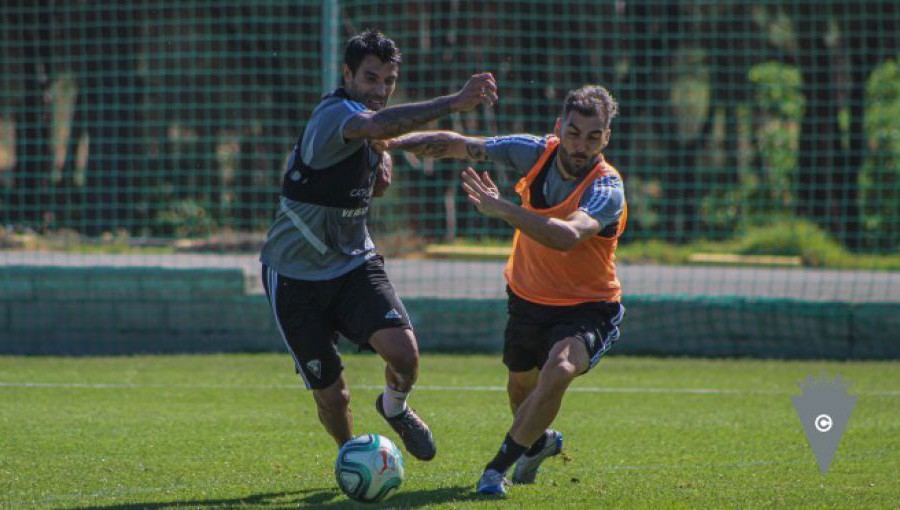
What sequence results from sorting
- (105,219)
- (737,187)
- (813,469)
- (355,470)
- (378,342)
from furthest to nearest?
(737,187) < (105,219) < (813,469) < (378,342) < (355,470)

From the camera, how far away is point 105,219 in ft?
49.4

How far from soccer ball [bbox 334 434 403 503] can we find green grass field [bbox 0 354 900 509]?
146mm

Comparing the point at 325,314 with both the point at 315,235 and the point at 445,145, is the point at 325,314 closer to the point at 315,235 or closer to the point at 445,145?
the point at 315,235

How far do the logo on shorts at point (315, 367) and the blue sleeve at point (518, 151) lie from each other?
141cm

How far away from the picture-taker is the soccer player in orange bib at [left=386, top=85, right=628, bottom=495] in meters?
5.94

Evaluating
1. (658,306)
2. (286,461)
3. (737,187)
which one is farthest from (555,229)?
(737,187)

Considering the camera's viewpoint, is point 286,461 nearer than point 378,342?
No

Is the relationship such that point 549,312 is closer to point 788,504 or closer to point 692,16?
point 788,504

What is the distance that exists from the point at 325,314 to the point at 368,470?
37.3 inches

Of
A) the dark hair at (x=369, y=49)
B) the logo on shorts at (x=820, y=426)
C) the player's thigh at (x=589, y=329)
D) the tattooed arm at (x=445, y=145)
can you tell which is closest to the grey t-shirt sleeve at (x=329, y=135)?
the dark hair at (x=369, y=49)

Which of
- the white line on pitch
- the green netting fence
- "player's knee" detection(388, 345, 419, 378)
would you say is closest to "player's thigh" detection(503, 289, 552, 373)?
"player's knee" detection(388, 345, 419, 378)

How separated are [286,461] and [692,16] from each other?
1075 centimetres

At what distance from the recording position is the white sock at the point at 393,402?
20.1ft

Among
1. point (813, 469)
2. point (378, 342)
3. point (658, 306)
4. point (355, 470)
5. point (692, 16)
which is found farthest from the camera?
point (692, 16)
